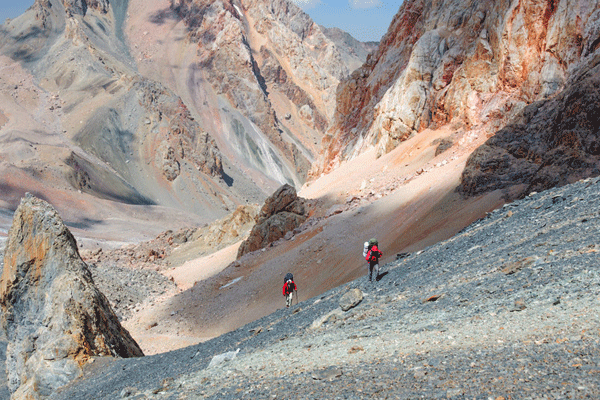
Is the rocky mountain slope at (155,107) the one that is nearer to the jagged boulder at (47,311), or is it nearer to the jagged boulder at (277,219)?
the jagged boulder at (277,219)

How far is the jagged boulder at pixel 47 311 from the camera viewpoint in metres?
9.71

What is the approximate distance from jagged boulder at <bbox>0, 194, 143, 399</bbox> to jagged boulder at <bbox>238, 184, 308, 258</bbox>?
1570 centimetres

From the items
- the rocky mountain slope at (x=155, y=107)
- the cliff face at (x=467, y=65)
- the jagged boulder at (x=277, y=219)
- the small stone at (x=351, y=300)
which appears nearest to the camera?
the small stone at (x=351, y=300)

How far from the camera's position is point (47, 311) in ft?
34.7

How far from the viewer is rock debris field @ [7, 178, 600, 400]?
4.77 m

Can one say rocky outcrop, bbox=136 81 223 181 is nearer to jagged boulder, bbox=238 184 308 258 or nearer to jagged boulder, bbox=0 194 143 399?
jagged boulder, bbox=238 184 308 258

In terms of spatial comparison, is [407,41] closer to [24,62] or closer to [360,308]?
[360,308]

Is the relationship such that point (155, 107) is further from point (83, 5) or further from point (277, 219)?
point (277, 219)

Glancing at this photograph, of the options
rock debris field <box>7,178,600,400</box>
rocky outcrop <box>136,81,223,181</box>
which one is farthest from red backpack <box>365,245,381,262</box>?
rocky outcrop <box>136,81,223,181</box>

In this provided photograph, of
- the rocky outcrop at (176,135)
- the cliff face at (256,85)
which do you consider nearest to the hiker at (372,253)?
the rocky outcrop at (176,135)

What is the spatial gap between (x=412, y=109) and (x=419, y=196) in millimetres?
13323

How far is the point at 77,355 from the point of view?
9812mm

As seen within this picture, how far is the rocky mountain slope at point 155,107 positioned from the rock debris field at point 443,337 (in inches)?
1938

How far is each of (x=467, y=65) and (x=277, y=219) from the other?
13.9m
